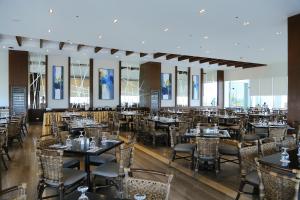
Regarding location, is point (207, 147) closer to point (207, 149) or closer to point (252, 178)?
point (207, 149)

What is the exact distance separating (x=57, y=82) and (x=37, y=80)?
111 centimetres

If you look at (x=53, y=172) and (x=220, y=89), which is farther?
(x=220, y=89)

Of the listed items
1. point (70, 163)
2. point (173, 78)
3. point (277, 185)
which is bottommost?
point (70, 163)

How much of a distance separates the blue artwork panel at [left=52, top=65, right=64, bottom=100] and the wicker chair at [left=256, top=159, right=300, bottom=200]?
13.9 meters

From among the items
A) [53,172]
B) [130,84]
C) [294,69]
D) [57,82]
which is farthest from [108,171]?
[130,84]

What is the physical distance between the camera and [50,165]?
319cm

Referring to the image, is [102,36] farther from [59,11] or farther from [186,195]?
[186,195]

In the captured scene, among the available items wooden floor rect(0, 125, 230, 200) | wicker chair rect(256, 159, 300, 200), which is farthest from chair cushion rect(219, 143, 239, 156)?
wicker chair rect(256, 159, 300, 200)

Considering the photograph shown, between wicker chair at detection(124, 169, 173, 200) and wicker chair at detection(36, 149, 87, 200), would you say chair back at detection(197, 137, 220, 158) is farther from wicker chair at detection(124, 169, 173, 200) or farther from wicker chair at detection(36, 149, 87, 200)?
wicker chair at detection(124, 169, 173, 200)

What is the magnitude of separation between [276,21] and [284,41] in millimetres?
3255

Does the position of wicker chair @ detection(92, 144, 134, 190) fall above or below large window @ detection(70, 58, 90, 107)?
below

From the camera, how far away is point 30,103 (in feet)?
46.9

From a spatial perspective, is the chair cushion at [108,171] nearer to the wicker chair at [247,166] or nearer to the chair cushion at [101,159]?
the chair cushion at [101,159]

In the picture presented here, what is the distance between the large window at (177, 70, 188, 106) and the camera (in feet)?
62.3
